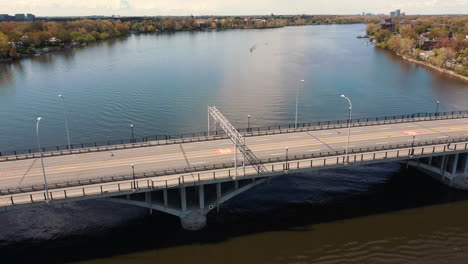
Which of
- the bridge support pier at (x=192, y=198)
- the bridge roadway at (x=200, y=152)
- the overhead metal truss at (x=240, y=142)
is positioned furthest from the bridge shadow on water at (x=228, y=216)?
the overhead metal truss at (x=240, y=142)

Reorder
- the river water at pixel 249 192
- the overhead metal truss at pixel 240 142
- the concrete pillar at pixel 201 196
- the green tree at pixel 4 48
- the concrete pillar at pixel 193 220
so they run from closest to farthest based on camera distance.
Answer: the river water at pixel 249 192 → the concrete pillar at pixel 201 196 → the overhead metal truss at pixel 240 142 → the concrete pillar at pixel 193 220 → the green tree at pixel 4 48

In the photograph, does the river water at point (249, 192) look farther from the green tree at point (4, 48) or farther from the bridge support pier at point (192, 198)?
the green tree at point (4, 48)

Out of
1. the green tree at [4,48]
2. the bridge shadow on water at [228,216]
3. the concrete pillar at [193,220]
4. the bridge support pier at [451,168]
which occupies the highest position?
the green tree at [4,48]

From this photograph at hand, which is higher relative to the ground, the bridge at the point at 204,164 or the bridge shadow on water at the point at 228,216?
the bridge at the point at 204,164

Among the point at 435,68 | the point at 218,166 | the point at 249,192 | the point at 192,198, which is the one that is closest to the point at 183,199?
the point at 192,198

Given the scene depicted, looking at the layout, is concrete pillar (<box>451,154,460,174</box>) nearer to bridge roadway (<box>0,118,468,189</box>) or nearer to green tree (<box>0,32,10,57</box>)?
bridge roadway (<box>0,118,468,189</box>)

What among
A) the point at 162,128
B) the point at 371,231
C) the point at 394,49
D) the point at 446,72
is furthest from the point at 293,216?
the point at 394,49

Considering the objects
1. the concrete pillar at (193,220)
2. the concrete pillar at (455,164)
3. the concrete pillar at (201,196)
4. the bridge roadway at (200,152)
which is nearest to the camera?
the concrete pillar at (201,196)
